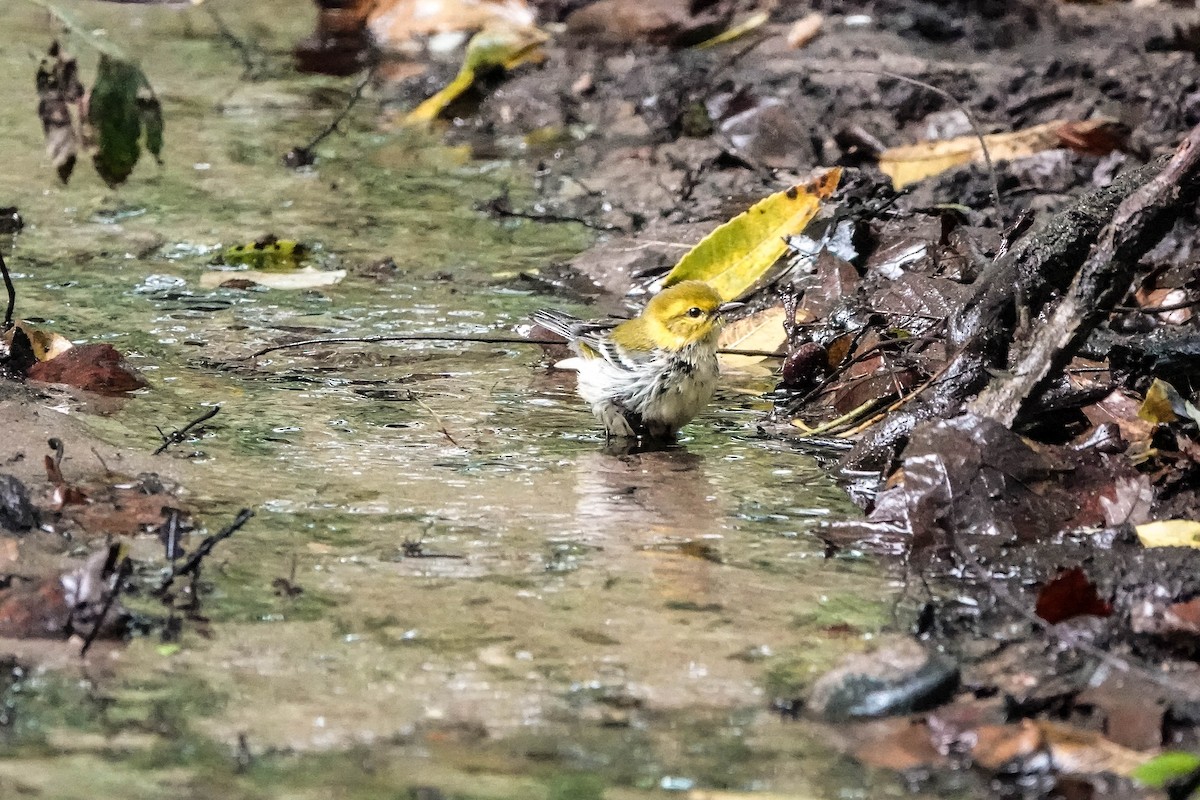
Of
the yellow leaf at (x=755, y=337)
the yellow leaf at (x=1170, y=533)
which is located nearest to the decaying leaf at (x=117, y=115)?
the yellow leaf at (x=1170, y=533)

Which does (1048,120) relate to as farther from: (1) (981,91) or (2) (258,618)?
(2) (258,618)

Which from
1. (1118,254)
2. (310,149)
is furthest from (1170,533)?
(310,149)

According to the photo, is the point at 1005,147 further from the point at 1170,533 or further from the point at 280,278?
the point at 1170,533

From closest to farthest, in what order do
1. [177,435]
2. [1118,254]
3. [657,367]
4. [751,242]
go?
1. [1118,254]
2. [177,435]
3. [657,367]
4. [751,242]

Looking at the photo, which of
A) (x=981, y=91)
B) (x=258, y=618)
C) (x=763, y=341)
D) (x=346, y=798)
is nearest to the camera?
(x=346, y=798)

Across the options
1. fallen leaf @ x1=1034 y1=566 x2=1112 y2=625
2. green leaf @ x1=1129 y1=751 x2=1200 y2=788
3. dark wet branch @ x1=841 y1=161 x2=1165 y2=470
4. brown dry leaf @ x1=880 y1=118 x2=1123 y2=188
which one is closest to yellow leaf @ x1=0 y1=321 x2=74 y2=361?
dark wet branch @ x1=841 y1=161 x2=1165 y2=470

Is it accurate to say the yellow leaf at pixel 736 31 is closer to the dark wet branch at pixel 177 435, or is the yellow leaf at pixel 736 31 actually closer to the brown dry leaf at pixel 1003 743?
the dark wet branch at pixel 177 435

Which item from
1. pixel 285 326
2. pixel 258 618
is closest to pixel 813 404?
pixel 285 326
